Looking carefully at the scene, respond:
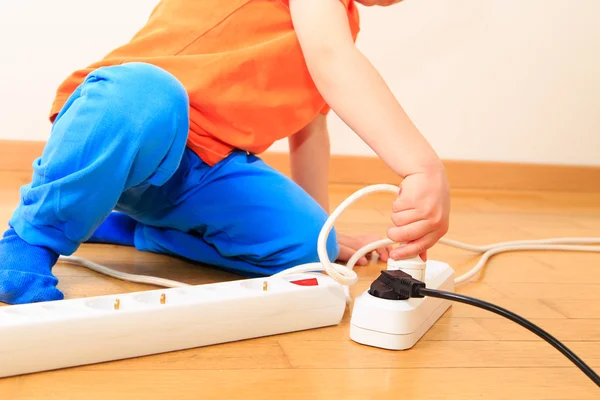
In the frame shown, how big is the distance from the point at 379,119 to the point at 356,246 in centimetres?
34

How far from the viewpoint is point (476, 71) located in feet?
5.52

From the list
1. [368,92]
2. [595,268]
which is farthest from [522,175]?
[368,92]

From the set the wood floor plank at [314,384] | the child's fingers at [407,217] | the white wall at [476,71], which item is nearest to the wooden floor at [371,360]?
the wood floor plank at [314,384]

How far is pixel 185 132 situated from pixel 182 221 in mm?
187

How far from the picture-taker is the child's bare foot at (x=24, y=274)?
68 cm

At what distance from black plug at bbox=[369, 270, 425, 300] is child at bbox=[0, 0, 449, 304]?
33mm

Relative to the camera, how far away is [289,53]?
2.87 ft

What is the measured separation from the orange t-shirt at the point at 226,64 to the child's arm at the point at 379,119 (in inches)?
3.4

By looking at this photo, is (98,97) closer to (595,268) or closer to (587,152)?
(595,268)

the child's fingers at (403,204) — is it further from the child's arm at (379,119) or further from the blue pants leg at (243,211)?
the blue pants leg at (243,211)

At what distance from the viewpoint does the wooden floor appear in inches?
21.9

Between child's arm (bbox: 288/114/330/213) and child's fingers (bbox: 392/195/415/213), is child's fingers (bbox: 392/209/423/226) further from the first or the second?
child's arm (bbox: 288/114/330/213)

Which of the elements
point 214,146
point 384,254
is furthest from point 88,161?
point 384,254

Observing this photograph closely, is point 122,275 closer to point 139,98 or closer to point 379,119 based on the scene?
point 139,98
